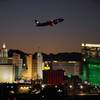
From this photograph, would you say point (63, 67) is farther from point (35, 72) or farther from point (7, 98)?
point (7, 98)

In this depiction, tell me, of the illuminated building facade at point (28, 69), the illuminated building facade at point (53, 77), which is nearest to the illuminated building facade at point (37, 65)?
the illuminated building facade at point (28, 69)

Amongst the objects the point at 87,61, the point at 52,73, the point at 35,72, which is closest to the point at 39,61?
the point at 35,72

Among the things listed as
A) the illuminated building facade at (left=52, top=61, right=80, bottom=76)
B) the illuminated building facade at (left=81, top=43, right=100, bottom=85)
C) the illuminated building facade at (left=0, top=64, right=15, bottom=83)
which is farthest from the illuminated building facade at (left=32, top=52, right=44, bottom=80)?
the illuminated building facade at (left=81, top=43, right=100, bottom=85)

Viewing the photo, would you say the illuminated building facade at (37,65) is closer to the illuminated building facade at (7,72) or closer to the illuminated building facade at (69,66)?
the illuminated building facade at (69,66)

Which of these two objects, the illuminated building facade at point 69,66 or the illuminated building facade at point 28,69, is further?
the illuminated building facade at point 69,66

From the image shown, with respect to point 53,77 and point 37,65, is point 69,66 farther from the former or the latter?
point 53,77

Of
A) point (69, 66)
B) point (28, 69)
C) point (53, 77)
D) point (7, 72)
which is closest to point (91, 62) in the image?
point (69, 66)

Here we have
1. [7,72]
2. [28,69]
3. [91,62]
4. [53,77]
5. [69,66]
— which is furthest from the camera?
[69,66]

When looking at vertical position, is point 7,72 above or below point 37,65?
below
